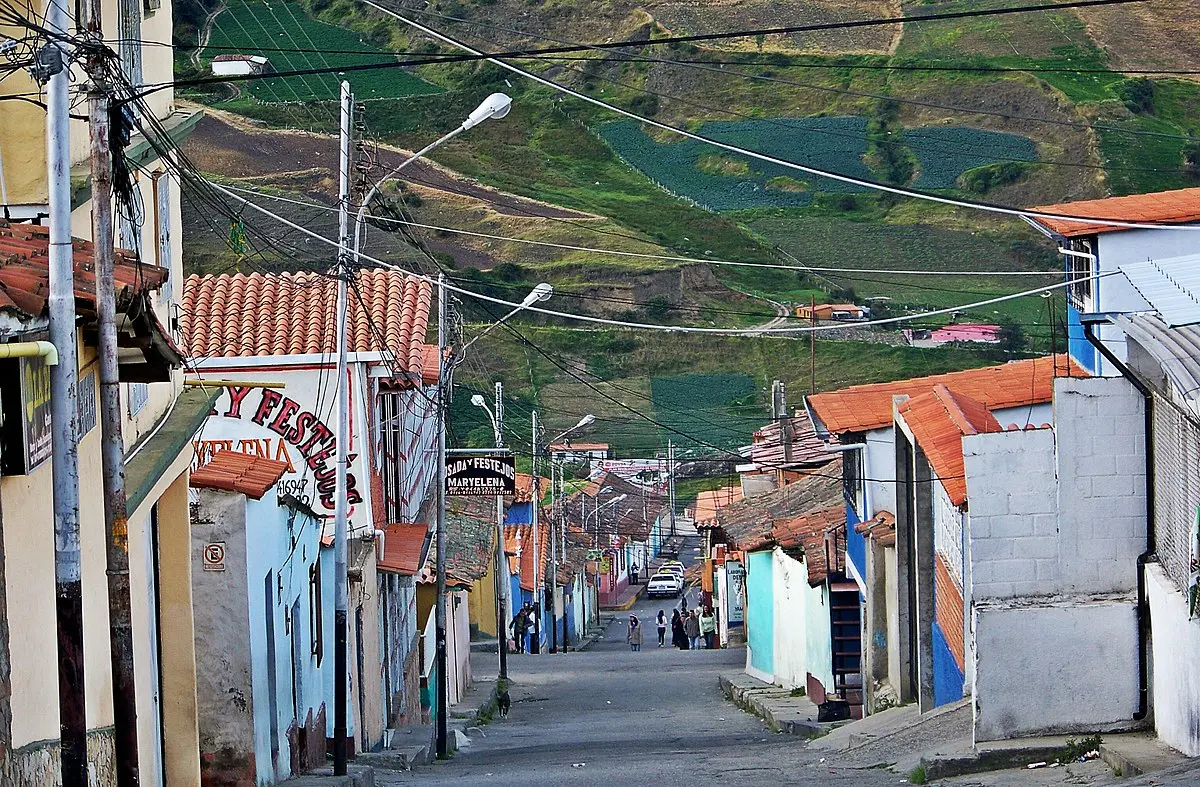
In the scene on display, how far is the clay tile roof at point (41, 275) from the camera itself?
7.39 m

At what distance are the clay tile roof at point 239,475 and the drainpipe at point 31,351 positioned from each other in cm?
741

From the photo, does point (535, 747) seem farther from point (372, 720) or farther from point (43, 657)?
point (43, 657)

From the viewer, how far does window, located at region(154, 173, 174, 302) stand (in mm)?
13711

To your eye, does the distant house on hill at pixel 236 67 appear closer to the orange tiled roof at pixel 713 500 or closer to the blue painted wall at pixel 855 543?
the blue painted wall at pixel 855 543

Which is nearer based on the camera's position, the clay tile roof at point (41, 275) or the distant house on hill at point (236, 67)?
the clay tile roof at point (41, 275)

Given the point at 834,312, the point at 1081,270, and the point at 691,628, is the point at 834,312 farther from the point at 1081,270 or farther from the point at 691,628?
the point at 1081,270

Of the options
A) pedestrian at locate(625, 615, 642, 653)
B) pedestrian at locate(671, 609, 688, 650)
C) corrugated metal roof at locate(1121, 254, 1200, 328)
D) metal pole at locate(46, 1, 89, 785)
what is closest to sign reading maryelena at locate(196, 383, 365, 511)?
corrugated metal roof at locate(1121, 254, 1200, 328)

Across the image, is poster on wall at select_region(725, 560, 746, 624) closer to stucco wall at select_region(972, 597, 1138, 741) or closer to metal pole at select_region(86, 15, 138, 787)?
stucco wall at select_region(972, 597, 1138, 741)

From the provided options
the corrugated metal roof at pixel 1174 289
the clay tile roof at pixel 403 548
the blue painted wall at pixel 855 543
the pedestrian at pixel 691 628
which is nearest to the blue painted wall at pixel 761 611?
the blue painted wall at pixel 855 543

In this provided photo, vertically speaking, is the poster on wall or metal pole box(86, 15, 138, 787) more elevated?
metal pole box(86, 15, 138, 787)

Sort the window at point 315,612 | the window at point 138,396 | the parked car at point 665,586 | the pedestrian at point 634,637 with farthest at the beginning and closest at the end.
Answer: the parked car at point 665,586 < the pedestrian at point 634,637 < the window at point 315,612 < the window at point 138,396

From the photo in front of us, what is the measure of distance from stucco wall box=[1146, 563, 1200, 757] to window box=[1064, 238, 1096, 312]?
7.88 meters

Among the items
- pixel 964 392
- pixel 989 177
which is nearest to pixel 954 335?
pixel 989 177

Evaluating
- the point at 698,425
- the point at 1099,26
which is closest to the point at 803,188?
the point at 1099,26
